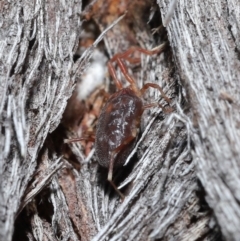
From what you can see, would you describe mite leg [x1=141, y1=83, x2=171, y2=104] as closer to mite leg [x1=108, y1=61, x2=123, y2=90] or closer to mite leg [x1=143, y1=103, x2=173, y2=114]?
mite leg [x1=143, y1=103, x2=173, y2=114]

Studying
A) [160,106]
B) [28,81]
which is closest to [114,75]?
[160,106]

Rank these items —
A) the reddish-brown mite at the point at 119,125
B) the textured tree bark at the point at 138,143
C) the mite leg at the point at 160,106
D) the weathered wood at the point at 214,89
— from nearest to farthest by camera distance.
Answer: the weathered wood at the point at 214,89 → the textured tree bark at the point at 138,143 → the mite leg at the point at 160,106 → the reddish-brown mite at the point at 119,125

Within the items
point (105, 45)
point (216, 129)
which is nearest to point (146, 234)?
point (216, 129)

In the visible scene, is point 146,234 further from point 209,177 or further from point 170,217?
point 209,177

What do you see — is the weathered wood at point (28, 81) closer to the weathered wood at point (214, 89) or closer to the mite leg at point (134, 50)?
the mite leg at point (134, 50)

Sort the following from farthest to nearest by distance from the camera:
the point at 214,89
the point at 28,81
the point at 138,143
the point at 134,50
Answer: the point at 134,50 < the point at 138,143 < the point at 28,81 < the point at 214,89

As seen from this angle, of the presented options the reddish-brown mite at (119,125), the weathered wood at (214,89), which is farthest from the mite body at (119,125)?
the weathered wood at (214,89)

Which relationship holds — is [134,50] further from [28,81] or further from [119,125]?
[28,81]

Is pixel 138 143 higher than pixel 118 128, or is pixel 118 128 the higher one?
pixel 118 128
